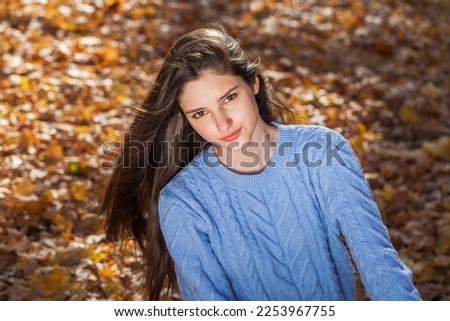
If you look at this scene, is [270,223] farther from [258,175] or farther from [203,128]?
[203,128]

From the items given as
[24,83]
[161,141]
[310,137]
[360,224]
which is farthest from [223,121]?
[24,83]

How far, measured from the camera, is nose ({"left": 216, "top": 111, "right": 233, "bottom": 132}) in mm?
2553

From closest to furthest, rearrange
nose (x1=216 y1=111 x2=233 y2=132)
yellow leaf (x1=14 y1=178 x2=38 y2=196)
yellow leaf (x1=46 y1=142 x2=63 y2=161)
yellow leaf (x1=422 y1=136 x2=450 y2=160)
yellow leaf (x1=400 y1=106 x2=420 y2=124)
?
nose (x1=216 y1=111 x2=233 y2=132) < yellow leaf (x1=14 y1=178 x2=38 y2=196) < yellow leaf (x1=46 y1=142 x2=63 y2=161) < yellow leaf (x1=422 y1=136 x2=450 y2=160) < yellow leaf (x1=400 y1=106 x2=420 y2=124)

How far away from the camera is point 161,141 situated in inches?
116

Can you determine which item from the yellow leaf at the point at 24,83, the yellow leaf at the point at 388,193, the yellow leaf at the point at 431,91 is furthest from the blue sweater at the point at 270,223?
the yellow leaf at the point at 431,91

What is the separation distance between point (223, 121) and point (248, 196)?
326 millimetres

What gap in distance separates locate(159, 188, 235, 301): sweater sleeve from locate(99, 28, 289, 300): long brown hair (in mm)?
263

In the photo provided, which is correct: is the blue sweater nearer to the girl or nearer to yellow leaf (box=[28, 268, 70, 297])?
the girl

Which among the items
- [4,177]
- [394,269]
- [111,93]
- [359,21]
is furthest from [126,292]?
[359,21]

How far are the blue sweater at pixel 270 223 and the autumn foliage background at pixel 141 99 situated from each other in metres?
0.81

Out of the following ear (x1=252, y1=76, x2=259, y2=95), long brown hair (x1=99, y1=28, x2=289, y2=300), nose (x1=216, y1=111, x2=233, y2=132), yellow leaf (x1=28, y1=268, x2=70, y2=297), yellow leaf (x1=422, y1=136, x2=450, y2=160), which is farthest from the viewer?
yellow leaf (x1=422, y1=136, x2=450, y2=160)

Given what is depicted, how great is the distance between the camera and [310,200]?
2689 mm

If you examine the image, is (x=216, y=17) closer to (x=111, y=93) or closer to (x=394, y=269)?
(x=111, y=93)

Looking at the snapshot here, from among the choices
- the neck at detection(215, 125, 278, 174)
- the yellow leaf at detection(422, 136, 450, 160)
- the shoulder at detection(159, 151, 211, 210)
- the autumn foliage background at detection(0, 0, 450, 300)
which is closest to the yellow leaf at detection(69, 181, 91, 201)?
the autumn foliage background at detection(0, 0, 450, 300)
